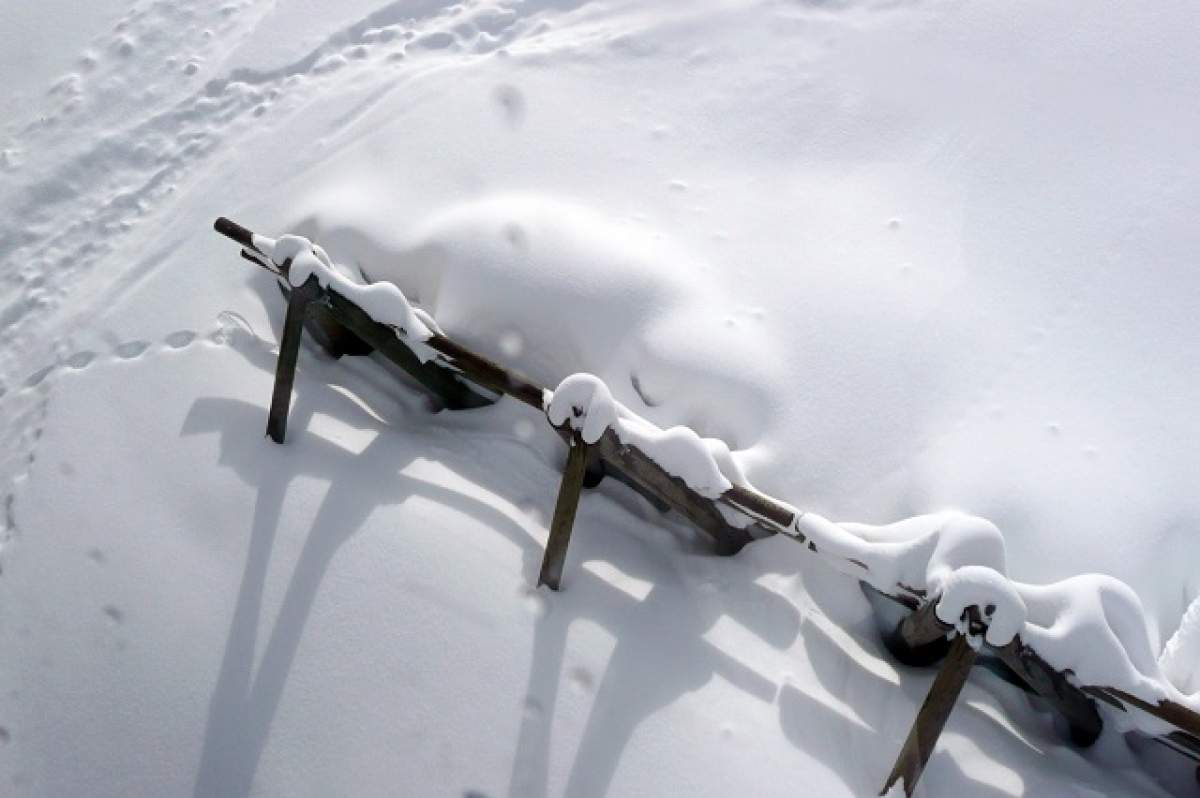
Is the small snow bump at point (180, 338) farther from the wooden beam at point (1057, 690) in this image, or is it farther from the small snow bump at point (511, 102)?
the wooden beam at point (1057, 690)

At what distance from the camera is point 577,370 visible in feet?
10.1

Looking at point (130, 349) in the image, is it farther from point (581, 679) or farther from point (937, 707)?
point (937, 707)

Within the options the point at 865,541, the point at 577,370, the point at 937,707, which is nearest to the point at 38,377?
the point at 577,370

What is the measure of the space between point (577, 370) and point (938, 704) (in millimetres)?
1382

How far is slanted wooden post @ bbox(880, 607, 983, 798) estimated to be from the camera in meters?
2.21

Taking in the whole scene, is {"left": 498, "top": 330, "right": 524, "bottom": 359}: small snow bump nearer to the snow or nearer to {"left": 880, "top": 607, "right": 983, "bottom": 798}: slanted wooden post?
the snow

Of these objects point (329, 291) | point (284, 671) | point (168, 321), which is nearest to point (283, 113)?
point (168, 321)

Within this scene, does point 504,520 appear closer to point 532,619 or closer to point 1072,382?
point 532,619

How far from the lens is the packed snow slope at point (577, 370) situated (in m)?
2.43

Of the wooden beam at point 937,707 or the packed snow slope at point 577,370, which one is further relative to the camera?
the packed snow slope at point 577,370

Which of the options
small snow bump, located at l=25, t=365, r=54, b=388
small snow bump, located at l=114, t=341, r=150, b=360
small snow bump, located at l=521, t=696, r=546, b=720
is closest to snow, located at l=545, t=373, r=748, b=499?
small snow bump, located at l=521, t=696, r=546, b=720

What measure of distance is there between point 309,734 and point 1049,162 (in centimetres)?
284

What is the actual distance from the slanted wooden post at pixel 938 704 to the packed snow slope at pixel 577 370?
0.43ft

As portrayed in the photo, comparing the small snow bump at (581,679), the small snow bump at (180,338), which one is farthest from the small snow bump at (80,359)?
the small snow bump at (581,679)
